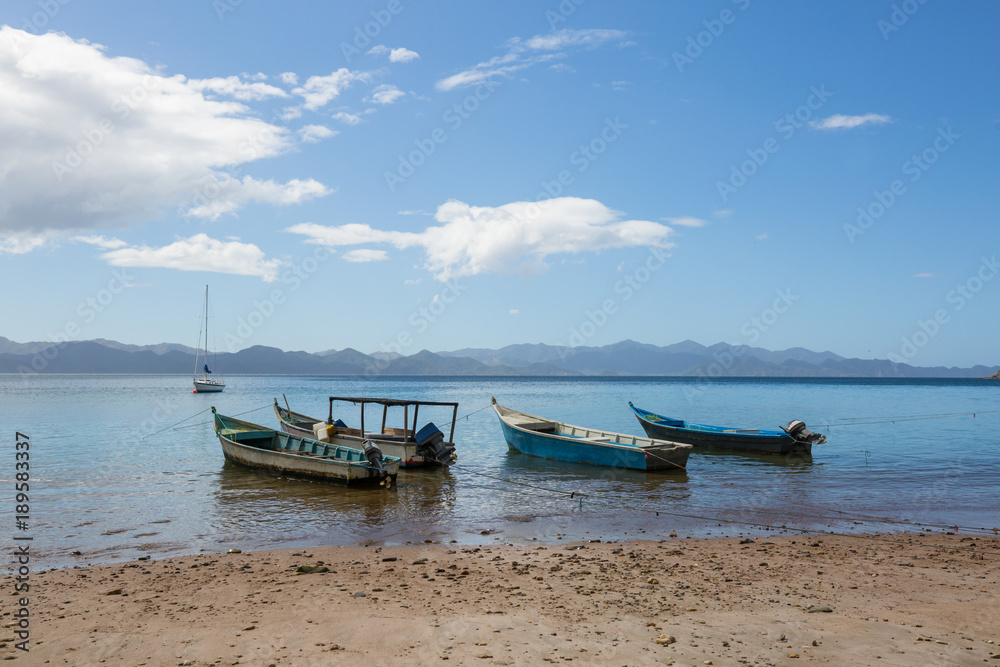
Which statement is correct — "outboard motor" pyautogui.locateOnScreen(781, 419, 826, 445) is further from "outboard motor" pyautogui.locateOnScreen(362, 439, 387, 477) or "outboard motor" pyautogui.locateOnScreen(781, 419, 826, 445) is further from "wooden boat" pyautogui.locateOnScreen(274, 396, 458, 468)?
"outboard motor" pyautogui.locateOnScreen(362, 439, 387, 477)

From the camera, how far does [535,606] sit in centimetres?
836

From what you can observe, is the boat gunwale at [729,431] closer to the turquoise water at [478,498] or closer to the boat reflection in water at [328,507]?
the turquoise water at [478,498]

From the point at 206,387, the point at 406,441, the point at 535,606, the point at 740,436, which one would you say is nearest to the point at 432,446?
the point at 406,441

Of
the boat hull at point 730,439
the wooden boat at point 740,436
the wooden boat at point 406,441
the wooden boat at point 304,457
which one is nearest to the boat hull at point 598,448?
the wooden boat at point 406,441

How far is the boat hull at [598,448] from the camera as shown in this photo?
21.7 m

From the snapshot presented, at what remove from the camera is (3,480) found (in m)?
20.1

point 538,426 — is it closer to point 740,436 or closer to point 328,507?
point 740,436

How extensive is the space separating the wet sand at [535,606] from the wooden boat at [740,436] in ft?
49.3

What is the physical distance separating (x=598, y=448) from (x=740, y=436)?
8.98 m

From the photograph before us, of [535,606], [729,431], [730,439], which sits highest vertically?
[729,431]

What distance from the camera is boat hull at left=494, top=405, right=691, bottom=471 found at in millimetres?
21688

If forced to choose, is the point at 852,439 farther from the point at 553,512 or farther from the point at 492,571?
the point at 492,571

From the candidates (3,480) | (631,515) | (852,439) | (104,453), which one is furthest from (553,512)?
(852,439)

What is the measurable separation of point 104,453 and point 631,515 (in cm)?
2428
